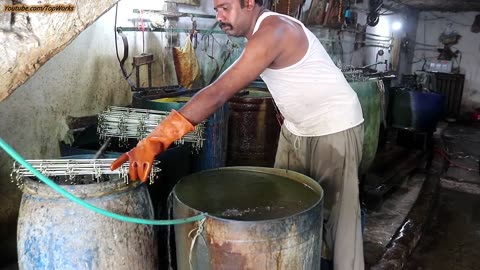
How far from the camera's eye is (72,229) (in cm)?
179

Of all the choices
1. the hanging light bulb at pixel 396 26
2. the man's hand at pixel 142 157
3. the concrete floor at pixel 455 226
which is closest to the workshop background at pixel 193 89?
the concrete floor at pixel 455 226

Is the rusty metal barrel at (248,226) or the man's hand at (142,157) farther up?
the man's hand at (142,157)

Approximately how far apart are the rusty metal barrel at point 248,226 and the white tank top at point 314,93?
480 millimetres

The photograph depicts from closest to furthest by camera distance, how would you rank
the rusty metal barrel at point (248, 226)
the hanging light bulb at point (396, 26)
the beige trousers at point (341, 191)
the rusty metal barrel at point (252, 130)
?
the rusty metal barrel at point (248, 226) → the beige trousers at point (341, 191) → the rusty metal barrel at point (252, 130) → the hanging light bulb at point (396, 26)

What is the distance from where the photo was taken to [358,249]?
260cm

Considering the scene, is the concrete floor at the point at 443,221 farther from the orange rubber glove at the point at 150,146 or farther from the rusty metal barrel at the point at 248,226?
the orange rubber glove at the point at 150,146

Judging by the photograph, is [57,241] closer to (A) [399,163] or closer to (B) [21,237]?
(B) [21,237]

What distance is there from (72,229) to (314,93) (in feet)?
4.83

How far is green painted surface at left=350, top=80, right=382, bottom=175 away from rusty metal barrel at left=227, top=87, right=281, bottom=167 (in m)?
1.45

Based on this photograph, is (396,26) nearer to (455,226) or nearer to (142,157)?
(455,226)

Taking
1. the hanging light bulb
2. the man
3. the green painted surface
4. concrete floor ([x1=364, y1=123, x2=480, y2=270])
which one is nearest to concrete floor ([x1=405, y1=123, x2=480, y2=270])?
concrete floor ([x1=364, y1=123, x2=480, y2=270])

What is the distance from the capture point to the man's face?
7.05 feet

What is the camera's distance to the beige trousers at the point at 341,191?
2561mm

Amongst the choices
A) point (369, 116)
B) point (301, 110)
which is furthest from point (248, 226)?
point (369, 116)
